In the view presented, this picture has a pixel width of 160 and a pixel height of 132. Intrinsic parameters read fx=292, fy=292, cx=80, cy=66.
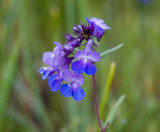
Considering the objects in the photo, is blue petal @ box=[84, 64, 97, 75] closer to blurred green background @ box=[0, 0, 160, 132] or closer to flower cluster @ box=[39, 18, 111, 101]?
flower cluster @ box=[39, 18, 111, 101]

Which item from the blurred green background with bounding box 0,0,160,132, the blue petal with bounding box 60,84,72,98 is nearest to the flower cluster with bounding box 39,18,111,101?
the blue petal with bounding box 60,84,72,98

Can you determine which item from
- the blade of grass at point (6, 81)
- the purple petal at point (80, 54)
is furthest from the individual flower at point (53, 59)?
the blade of grass at point (6, 81)

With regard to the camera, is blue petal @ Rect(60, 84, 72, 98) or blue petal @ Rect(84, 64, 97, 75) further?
blue petal @ Rect(60, 84, 72, 98)

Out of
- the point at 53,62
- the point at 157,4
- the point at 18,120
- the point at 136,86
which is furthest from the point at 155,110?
the point at 157,4

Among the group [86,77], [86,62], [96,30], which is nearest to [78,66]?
[86,62]

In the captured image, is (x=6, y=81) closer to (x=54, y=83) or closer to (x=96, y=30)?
(x=54, y=83)

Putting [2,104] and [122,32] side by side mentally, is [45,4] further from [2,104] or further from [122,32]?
[2,104]

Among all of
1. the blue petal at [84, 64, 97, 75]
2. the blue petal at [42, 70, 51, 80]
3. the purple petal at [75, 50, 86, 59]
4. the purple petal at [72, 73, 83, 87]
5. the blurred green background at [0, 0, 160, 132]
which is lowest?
the blurred green background at [0, 0, 160, 132]
